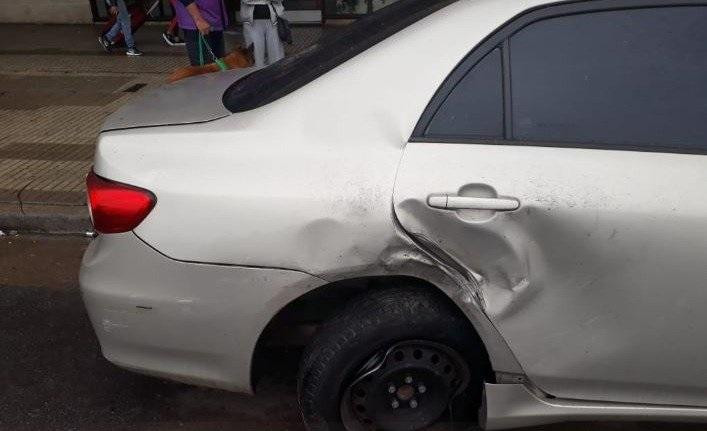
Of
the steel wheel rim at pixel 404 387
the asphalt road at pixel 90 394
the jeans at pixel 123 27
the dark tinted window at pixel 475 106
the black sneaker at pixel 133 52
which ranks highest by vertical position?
the dark tinted window at pixel 475 106

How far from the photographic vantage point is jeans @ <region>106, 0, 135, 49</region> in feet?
28.0

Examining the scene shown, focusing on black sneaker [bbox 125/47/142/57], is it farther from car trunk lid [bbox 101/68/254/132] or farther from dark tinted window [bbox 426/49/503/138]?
dark tinted window [bbox 426/49/503/138]

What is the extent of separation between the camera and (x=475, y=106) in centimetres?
209

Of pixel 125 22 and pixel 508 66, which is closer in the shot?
pixel 508 66

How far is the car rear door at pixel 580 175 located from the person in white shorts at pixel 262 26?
4.15 metres

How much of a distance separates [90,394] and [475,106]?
2144mm

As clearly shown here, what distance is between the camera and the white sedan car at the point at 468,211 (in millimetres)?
2016

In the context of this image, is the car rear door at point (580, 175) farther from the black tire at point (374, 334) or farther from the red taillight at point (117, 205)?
the red taillight at point (117, 205)

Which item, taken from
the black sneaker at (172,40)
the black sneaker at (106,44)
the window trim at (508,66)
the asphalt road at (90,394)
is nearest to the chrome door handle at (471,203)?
the window trim at (508,66)

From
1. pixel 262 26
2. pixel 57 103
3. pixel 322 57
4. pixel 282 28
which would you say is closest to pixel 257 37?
pixel 262 26

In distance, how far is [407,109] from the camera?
6.84 ft

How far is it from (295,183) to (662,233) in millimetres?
1134

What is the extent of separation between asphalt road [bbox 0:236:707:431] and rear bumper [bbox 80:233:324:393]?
0.49 m

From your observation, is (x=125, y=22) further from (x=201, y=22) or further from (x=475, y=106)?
(x=475, y=106)
